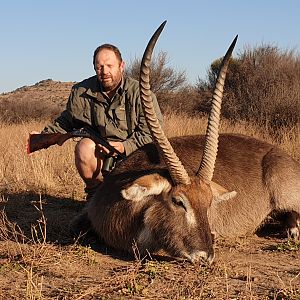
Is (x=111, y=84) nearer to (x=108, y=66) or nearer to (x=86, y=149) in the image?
(x=108, y=66)

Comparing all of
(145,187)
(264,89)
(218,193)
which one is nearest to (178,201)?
(145,187)

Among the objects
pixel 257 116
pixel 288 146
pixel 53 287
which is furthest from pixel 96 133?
pixel 257 116

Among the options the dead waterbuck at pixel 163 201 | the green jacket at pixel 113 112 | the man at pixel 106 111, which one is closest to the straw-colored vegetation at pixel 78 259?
the dead waterbuck at pixel 163 201

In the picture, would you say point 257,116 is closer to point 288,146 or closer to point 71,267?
point 288,146

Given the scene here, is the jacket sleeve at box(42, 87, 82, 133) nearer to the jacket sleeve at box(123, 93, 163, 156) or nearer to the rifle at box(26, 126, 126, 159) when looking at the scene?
the rifle at box(26, 126, 126, 159)

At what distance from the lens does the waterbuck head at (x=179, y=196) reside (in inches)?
185

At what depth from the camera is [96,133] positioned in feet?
22.9

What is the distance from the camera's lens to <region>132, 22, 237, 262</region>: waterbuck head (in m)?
4.70

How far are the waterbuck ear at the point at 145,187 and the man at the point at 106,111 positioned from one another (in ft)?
5.59

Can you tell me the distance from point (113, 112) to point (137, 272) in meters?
2.73

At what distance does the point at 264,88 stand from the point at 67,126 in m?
12.6

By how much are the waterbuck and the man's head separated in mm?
1067

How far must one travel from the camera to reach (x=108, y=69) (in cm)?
679

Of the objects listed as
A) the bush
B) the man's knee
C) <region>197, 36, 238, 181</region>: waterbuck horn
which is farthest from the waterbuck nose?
the bush
